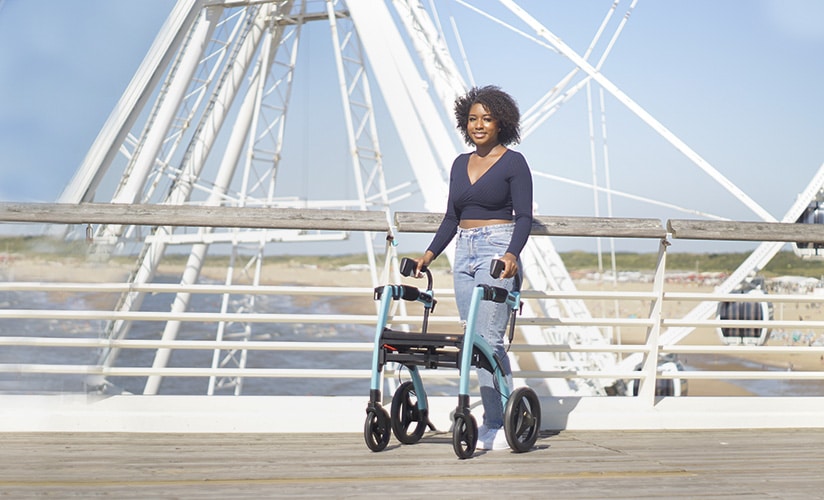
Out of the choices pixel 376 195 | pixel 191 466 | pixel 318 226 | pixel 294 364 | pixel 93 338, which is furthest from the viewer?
pixel 294 364

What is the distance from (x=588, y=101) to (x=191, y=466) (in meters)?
9.20

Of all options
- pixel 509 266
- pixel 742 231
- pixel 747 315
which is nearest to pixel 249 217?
pixel 509 266

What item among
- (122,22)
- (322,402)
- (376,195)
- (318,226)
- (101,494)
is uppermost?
(376,195)

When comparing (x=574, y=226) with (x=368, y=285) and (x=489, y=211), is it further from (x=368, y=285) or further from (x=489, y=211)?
(x=368, y=285)

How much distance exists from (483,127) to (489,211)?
0.30 metres

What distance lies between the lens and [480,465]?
3156 mm

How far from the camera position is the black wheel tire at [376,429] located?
330 cm

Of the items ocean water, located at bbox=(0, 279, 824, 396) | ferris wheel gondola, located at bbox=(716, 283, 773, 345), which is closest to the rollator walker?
ocean water, located at bbox=(0, 279, 824, 396)

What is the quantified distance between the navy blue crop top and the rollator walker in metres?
0.21

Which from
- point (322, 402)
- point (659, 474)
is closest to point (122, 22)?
point (659, 474)

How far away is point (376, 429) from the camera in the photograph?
3.36m

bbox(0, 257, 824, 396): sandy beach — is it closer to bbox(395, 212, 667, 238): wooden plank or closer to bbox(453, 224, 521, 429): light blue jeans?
bbox(395, 212, 667, 238): wooden plank

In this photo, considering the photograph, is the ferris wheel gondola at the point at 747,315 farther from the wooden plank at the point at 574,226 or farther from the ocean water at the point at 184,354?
the wooden plank at the point at 574,226

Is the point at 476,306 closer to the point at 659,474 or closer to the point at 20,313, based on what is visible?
the point at 659,474
